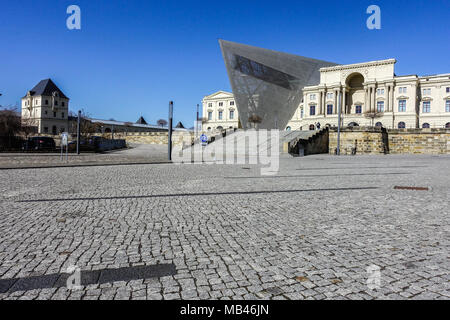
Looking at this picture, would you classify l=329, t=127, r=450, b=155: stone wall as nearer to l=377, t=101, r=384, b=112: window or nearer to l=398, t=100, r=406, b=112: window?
l=398, t=100, r=406, b=112: window

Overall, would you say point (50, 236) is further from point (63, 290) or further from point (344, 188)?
point (344, 188)

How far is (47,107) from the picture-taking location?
8831cm

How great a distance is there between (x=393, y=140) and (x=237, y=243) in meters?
35.9

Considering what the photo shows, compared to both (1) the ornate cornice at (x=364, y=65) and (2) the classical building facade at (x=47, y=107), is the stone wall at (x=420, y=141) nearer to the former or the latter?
(1) the ornate cornice at (x=364, y=65)

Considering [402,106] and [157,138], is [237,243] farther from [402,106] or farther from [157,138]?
[402,106]

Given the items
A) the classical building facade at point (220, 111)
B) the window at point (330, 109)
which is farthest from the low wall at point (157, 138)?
the window at point (330, 109)

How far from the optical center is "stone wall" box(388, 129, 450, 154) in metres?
32.2

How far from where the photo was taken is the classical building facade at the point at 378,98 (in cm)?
5559

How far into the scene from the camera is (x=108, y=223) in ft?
15.4

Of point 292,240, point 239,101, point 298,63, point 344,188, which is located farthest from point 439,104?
point 292,240

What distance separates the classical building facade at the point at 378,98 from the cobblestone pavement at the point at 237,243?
51.4m

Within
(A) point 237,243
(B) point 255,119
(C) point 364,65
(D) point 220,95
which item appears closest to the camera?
(A) point 237,243

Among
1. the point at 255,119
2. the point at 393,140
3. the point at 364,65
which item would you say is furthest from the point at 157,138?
the point at 364,65

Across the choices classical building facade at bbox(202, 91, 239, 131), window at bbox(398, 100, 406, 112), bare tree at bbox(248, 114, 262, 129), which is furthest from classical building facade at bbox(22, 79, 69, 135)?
window at bbox(398, 100, 406, 112)
